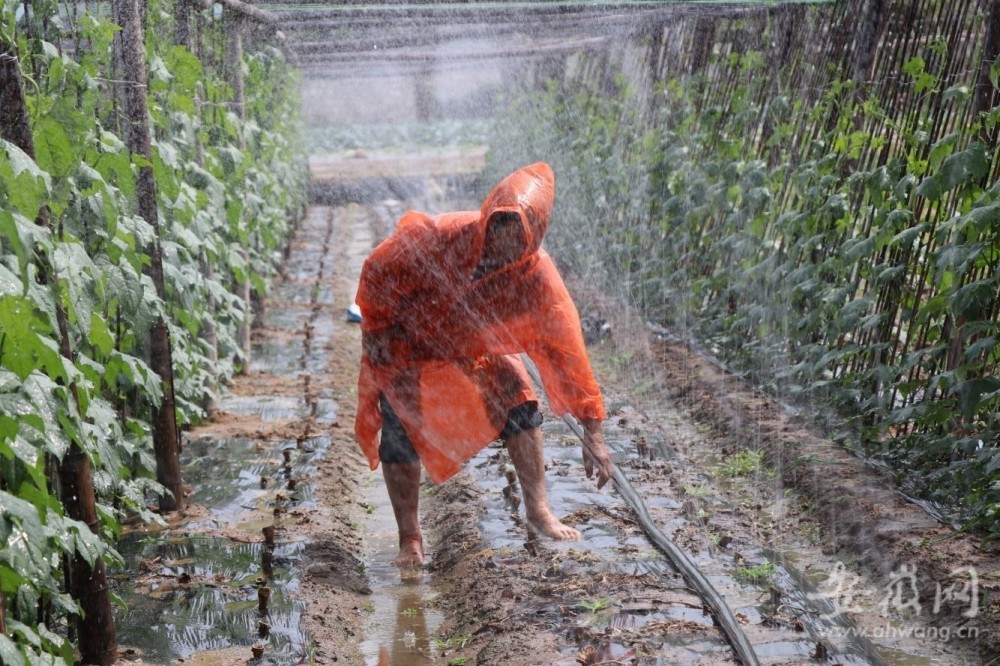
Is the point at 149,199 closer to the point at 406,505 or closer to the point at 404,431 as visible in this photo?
the point at 404,431

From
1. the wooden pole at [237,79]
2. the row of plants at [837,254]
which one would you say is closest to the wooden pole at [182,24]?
the wooden pole at [237,79]

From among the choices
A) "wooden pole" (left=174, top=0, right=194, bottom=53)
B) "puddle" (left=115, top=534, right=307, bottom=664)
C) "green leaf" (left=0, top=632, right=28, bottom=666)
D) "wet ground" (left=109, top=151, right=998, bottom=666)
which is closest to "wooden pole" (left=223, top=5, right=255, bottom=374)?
"wet ground" (left=109, top=151, right=998, bottom=666)

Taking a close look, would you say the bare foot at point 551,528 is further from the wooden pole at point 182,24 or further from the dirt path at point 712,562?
the wooden pole at point 182,24

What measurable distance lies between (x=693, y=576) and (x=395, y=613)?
1.19 m

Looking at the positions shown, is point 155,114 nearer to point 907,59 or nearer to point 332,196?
point 907,59

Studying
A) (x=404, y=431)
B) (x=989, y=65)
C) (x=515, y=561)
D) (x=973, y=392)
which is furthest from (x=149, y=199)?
(x=989, y=65)

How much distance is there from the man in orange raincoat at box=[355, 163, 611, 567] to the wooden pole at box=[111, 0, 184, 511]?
101cm

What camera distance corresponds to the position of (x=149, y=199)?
16.2ft

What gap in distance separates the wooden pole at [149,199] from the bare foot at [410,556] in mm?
1114

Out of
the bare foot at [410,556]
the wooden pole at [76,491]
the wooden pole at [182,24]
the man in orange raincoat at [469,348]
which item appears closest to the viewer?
the wooden pole at [76,491]

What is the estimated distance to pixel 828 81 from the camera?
711 centimetres

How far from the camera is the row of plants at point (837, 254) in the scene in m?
4.89

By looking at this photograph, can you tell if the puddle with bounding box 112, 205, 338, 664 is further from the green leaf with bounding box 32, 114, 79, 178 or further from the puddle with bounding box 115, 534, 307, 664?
the green leaf with bounding box 32, 114, 79, 178

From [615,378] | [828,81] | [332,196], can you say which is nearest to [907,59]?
[828,81]
